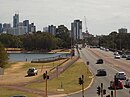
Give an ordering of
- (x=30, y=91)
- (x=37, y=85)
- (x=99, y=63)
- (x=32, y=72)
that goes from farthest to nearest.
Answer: (x=99, y=63) < (x=32, y=72) < (x=37, y=85) < (x=30, y=91)

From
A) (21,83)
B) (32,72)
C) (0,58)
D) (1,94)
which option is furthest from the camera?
(0,58)

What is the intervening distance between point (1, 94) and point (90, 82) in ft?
58.4

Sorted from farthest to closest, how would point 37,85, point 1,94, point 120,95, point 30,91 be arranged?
point 37,85 → point 30,91 → point 1,94 → point 120,95

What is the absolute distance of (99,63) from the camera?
4382 inches

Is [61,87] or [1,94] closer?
[1,94]

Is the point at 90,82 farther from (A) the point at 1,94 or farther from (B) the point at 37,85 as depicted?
(A) the point at 1,94

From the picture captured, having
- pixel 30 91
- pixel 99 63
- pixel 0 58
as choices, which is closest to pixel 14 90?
pixel 30 91

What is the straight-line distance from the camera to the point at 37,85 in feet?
209

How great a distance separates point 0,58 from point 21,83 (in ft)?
123

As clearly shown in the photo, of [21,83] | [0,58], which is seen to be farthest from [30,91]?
[0,58]

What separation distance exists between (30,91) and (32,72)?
2578cm

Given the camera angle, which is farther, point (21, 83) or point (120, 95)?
point (21, 83)

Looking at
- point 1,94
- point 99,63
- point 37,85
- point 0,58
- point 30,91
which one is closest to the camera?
point 1,94

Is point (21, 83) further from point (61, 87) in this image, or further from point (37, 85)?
point (61, 87)
